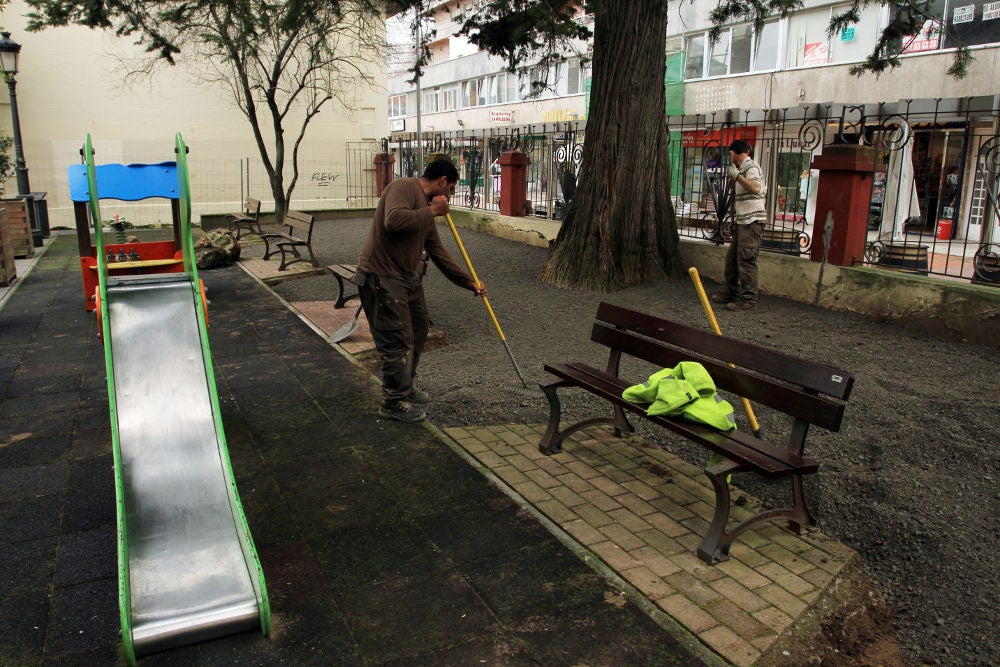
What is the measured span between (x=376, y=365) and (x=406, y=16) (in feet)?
29.2

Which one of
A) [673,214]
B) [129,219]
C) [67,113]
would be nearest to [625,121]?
[673,214]

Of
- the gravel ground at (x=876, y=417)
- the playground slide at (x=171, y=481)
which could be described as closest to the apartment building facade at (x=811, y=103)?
the gravel ground at (x=876, y=417)

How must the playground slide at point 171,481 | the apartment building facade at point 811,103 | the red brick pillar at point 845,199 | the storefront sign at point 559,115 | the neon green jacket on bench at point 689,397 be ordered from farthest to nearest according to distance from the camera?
the storefront sign at point 559,115 → the apartment building facade at point 811,103 → the red brick pillar at point 845,199 → the neon green jacket on bench at point 689,397 → the playground slide at point 171,481

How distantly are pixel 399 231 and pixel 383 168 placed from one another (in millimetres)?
17609

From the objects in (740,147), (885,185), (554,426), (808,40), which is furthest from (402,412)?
(808,40)

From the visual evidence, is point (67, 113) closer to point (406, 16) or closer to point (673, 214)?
point (406, 16)

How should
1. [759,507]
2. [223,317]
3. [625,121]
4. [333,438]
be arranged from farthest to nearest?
[625,121] → [223,317] → [333,438] → [759,507]

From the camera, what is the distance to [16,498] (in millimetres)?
4051

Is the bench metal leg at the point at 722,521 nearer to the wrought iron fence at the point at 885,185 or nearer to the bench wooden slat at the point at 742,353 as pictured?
the bench wooden slat at the point at 742,353

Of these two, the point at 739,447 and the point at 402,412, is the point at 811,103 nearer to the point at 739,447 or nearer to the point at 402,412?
the point at 402,412

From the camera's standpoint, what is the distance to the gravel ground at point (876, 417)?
3.36 meters

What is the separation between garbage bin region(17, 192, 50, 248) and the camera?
15422 millimetres

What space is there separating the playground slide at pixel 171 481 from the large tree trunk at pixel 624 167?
19.8 feet

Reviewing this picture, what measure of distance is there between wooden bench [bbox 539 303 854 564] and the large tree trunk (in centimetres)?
514
